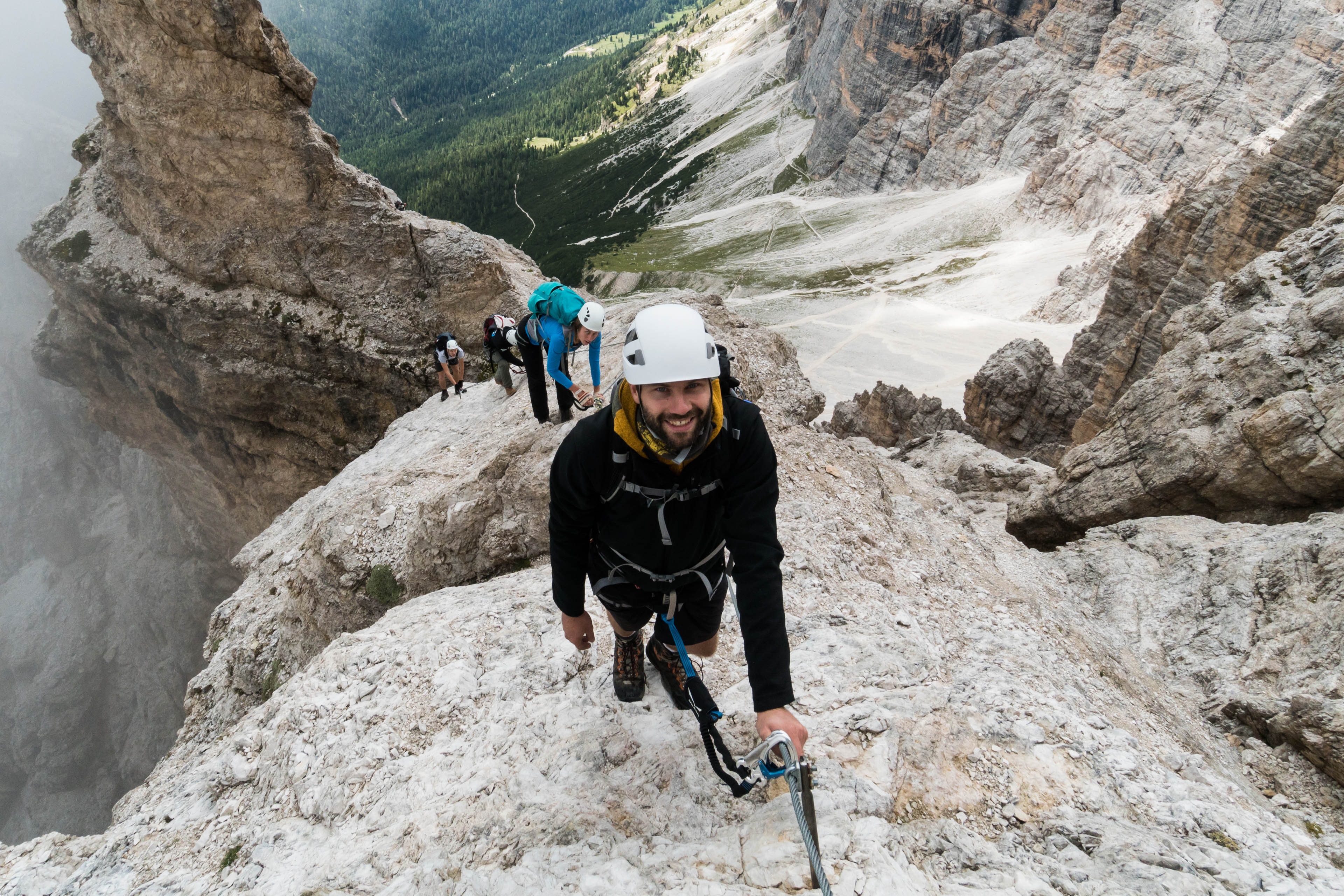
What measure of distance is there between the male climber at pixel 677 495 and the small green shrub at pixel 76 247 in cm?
3022

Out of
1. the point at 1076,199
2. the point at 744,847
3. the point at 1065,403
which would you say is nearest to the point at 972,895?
the point at 744,847

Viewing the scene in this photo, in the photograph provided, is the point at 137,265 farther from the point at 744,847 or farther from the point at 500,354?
the point at 744,847

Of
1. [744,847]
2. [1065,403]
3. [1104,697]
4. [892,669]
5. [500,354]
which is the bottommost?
[1065,403]

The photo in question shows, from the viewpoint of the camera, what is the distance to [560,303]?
372 inches

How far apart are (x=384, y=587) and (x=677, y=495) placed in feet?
24.7

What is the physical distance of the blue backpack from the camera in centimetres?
945

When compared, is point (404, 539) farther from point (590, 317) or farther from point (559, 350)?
point (590, 317)

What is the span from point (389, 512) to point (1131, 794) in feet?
32.2

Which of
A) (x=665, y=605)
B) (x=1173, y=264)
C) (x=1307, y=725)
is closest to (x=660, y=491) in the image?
(x=665, y=605)

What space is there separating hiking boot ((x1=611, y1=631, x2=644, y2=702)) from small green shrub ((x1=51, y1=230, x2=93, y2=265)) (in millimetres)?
29705

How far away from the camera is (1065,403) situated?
3197 cm

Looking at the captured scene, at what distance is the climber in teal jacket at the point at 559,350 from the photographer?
9.52 m

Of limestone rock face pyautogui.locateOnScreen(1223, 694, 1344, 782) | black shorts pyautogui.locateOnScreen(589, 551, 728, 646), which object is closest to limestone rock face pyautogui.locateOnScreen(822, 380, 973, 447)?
limestone rock face pyautogui.locateOnScreen(1223, 694, 1344, 782)

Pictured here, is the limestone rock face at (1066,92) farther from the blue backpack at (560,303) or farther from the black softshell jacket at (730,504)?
the black softshell jacket at (730,504)
